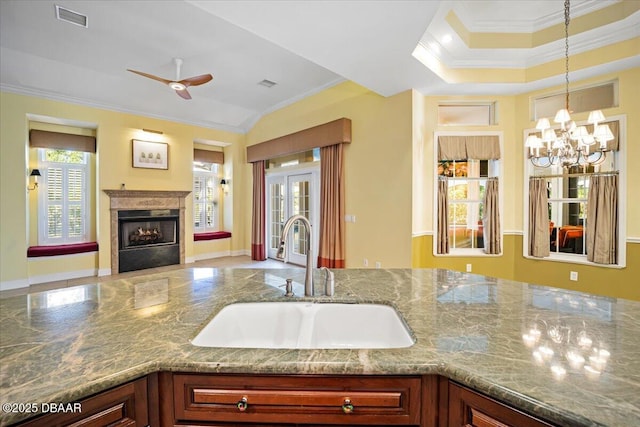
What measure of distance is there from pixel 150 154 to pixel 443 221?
5955 millimetres

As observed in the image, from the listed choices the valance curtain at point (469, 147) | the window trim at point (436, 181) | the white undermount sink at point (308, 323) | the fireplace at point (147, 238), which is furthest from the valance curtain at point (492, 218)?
the fireplace at point (147, 238)

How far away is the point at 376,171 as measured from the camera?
4.69 metres

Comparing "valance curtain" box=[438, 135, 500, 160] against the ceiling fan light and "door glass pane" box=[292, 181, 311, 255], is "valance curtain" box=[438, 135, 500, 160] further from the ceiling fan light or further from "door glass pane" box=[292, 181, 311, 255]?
the ceiling fan light

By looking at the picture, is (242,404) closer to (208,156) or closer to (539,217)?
(539,217)

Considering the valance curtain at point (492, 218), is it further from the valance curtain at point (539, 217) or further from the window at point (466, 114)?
A: the window at point (466, 114)

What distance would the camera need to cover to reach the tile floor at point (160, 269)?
15.8ft

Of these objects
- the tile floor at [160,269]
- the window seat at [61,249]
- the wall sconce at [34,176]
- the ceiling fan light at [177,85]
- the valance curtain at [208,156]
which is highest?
the ceiling fan light at [177,85]

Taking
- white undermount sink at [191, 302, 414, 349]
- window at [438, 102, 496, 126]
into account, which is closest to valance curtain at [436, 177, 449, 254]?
window at [438, 102, 496, 126]

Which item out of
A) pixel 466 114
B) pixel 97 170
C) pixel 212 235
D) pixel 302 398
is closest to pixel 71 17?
pixel 97 170

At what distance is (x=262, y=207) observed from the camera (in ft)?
23.5

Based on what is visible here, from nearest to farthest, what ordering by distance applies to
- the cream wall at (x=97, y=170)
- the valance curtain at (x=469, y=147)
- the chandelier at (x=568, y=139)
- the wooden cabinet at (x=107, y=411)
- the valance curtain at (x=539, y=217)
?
the wooden cabinet at (x=107, y=411), the chandelier at (x=568, y=139), the valance curtain at (x=539, y=217), the valance curtain at (x=469, y=147), the cream wall at (x=97, y=170)

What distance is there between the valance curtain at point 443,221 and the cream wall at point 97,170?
540 cm

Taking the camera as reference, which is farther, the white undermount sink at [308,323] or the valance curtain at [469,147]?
the valance curtain at [469,147]

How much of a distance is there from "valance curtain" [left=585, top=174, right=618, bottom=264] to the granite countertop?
10.8ft
